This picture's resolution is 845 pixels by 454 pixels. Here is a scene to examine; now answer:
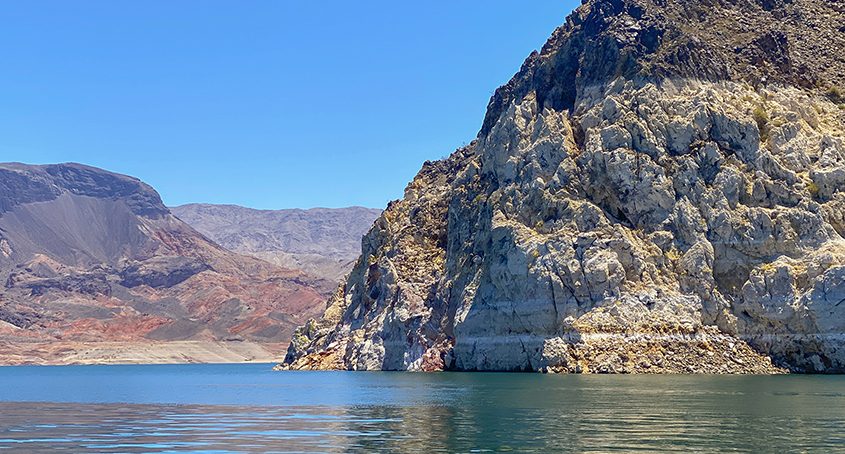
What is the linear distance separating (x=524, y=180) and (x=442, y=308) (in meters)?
31.6

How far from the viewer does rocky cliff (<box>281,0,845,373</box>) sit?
486 ft

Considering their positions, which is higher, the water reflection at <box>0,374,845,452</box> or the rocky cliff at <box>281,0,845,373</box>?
the rocky cliff at <box>281,0,845,373</box>

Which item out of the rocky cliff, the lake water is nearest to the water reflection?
the lake water

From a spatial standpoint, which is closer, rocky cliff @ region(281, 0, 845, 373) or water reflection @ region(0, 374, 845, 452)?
water reflection @ region(0, 374, 845, 452)

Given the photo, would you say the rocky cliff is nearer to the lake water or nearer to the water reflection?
the lake water

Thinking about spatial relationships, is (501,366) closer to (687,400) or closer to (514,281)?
(514,281)

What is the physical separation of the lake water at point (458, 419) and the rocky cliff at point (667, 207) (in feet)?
88.0

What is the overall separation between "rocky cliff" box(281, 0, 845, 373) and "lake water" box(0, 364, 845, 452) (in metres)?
26.8

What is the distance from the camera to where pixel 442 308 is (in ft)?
624

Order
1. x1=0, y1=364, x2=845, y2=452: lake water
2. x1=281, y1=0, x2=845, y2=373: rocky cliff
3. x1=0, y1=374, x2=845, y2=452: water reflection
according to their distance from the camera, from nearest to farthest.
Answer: x1=0, y1=374, x2=845, y2=452: water reflection → x1=0, y1=364, x2=845, y2=452: lake water → x1=281, y1=0, x2=845, y2=373: rocky cliff

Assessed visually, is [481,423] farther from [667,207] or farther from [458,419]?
[667,207]

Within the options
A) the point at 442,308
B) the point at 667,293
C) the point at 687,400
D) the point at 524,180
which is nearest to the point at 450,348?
the point at 442,308

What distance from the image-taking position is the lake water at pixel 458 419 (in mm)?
58938

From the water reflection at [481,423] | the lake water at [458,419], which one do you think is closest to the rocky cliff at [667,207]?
the lake water at [458,419]
